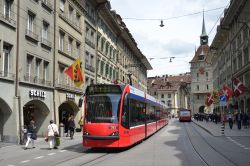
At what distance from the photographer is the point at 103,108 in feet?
56.9

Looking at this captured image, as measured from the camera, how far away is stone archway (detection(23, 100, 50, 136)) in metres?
28.5

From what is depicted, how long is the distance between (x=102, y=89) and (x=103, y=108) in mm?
973

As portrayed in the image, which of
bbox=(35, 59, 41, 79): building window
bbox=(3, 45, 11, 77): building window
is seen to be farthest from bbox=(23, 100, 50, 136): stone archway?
bbox=(3, 45, 11, 77): building window

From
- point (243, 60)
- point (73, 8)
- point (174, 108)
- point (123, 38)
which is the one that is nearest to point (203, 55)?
point (174, 108)

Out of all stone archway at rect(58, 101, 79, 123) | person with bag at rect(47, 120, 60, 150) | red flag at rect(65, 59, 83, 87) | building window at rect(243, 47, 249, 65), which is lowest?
person with bag at rect(47, 120, 60, 150)

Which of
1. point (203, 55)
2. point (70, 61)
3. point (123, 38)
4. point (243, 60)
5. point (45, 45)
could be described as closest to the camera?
point (45, 45)

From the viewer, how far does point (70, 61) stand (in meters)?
34.5

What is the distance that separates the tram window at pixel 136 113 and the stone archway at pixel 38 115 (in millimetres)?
9106

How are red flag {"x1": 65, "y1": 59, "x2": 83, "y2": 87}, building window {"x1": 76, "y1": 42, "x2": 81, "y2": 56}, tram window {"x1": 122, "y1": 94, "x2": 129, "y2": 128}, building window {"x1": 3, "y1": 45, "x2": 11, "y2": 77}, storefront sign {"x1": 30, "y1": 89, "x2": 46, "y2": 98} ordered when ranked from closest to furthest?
tram window {"x1": 122, "y1": 94, "x2": 129, "y2": 128} → building window {"x1": 3, "y1": 45, "x2": 11, "y2": 77} → storefront sign {"x1": 30, "y1": 89, "x2": 46, "y2": 98} → red flag {"x1": 65, "y1": 59, "x2": 83, "y2": 87} → building window {"x1": 76, "y1": 42, "x2": 81, "y2": 56}

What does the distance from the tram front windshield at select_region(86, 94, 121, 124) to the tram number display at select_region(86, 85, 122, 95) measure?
0.20 m

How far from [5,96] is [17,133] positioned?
2.37 meters

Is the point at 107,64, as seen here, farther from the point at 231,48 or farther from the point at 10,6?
the point at 10,6

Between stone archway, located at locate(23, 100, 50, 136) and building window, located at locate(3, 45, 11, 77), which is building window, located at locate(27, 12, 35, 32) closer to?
building window, located at locate(3, 45, 11, 77)

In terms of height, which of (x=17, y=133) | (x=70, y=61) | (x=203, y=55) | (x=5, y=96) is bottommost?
(x=17, y=133)
